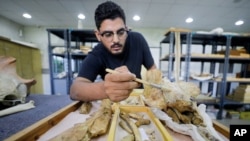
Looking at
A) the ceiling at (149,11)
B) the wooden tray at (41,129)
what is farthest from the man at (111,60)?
the ceiling at (149,11)

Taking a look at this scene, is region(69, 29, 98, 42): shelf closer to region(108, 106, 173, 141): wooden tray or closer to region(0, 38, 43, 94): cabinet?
region(0, 38, 43, 94): cabinet

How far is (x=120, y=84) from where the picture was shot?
18.2 inches

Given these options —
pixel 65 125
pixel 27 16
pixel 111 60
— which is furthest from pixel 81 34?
pixel 65 125

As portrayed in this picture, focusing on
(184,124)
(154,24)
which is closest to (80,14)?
(154,24)

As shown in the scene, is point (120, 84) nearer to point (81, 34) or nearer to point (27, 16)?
point (81, 34)

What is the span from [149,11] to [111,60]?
226cm

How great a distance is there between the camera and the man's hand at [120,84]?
1.47 feet

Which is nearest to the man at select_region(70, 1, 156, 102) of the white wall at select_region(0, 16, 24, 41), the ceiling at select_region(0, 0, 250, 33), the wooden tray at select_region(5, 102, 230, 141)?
the wooden tray at select_region(5, 102, 230, 141)

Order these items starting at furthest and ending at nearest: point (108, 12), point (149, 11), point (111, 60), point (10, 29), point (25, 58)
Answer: point (25, 58)
point (10, 29)
point (149, 11)
point (111, 60)
point (108, 12)

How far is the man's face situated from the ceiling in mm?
1843

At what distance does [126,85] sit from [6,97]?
0.77 metres

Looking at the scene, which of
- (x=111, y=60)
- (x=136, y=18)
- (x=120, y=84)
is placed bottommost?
(x=120, y=84)

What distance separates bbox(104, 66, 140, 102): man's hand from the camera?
45 cm

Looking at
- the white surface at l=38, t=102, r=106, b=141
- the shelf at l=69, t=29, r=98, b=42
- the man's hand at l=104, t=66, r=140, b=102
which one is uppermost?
the shelf at l=69, t=29, r=98, b=42
